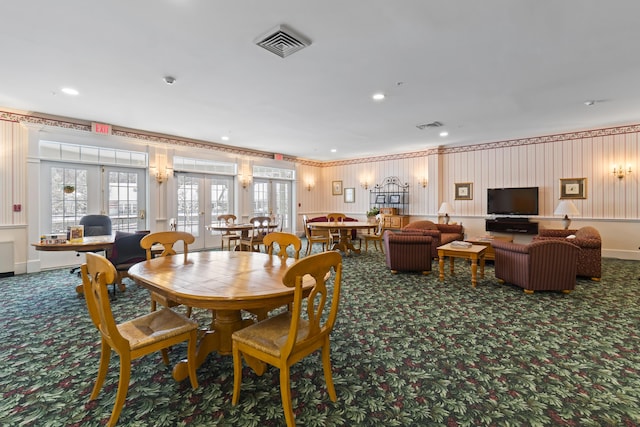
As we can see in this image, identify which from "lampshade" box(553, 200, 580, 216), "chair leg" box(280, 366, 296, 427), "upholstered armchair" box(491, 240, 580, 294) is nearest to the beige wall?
"lampshade" box(553, 200, 580, 216)

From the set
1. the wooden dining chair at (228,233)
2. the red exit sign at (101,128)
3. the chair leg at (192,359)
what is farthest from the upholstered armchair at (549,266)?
the red exit sign at (101,128)

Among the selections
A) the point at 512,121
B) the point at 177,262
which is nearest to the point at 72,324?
the point at 177,262

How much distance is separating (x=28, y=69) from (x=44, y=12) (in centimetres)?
156

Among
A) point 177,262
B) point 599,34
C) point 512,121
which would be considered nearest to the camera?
point 177,262

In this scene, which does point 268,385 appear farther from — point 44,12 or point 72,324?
point 44,12

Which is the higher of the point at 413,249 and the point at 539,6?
the point at 539,6

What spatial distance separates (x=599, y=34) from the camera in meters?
2.93

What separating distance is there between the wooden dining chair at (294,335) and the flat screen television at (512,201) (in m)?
7.17

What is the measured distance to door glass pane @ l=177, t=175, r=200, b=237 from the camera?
25.1 feet

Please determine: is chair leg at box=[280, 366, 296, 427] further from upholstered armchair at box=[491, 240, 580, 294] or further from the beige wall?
the beige wall

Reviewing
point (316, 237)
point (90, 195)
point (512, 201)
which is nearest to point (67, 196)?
point (90, 195)

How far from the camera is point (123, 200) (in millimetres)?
6605

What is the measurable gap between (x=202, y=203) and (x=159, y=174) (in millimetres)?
1368

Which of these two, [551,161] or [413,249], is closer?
[413,249]
